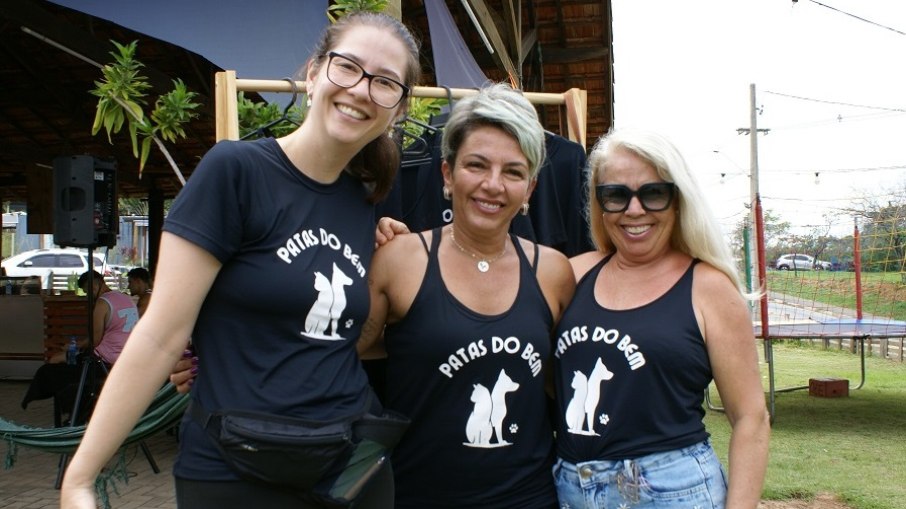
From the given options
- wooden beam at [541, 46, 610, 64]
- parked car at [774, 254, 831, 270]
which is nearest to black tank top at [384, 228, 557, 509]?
wooden beam at [541, 46, 610, 64]

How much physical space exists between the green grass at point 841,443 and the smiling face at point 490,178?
14.1 ft

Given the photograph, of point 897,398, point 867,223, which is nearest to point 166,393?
point 897,398

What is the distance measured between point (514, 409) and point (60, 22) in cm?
616

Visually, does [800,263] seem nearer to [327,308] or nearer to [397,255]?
[397,255]

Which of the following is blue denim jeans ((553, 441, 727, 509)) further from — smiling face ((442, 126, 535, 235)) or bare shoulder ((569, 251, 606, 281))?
smiling face ((442, 126, 535, 235))

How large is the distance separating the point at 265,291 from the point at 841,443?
7.09 meters

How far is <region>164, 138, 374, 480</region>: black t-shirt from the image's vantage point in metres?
1.30

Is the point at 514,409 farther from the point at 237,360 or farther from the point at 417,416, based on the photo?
the point at 237,360

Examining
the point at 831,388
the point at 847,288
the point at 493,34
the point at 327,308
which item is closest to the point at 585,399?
the point at 327,308

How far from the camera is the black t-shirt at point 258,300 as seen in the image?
130 cm

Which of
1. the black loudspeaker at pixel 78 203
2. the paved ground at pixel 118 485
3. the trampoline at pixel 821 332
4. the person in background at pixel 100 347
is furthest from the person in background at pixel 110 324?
the trampoline at pixel 821 332

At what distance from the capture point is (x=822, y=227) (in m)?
11.5

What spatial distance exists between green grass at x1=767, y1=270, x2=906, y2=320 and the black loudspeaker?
922cm

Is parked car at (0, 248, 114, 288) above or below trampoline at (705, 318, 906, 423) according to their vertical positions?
above
